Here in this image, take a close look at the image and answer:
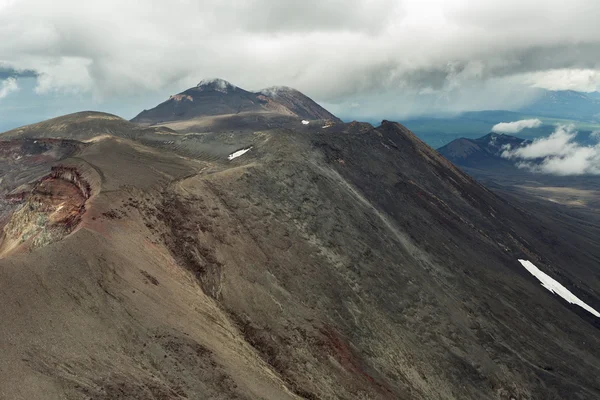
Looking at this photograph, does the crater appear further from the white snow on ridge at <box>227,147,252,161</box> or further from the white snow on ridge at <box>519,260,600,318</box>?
the white snow on ridge at <box>519,260,600,318</box>

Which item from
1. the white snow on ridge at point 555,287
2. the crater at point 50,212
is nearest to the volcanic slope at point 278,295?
the crater at point 50,212

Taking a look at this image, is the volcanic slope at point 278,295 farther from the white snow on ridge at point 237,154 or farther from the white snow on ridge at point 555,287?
the white snow on ridge at point 555,287

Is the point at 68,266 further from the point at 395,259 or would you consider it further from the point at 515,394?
the point at 515,394

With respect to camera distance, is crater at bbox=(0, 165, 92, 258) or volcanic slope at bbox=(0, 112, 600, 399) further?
crater at bbox=(0, 165, 92, 258)

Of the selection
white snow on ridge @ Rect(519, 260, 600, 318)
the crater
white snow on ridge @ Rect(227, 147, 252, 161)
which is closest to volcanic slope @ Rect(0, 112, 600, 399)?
the crater

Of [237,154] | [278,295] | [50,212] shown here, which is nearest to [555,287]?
[278,295]

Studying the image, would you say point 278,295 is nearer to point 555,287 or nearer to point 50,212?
point 50,212
